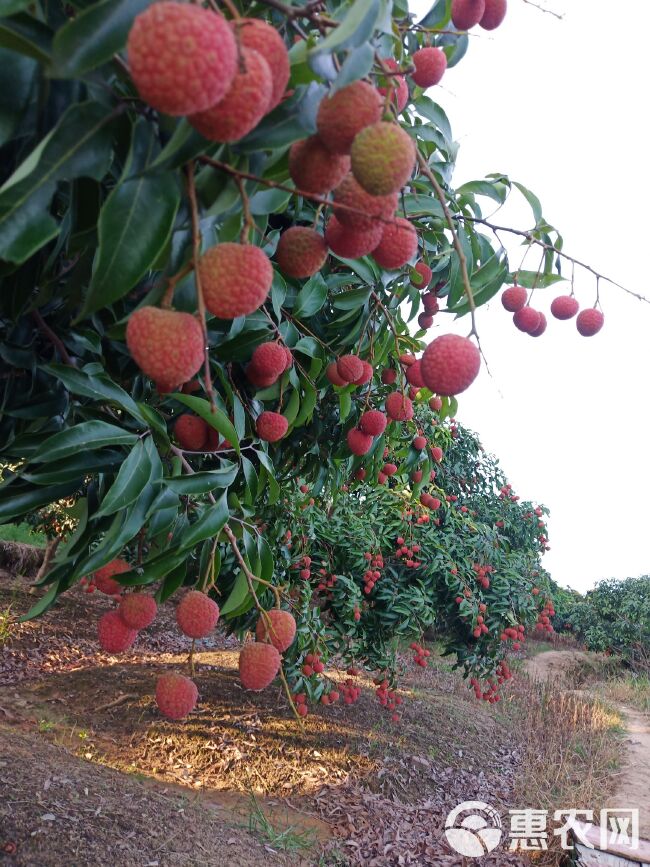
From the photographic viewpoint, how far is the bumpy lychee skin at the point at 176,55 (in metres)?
0.44

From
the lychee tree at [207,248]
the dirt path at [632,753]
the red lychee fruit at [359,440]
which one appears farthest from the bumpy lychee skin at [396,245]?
the dirt path at [632,753]

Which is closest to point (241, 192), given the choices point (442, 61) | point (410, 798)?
point (442, 61)

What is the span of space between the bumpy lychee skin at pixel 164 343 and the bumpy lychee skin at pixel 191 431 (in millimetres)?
833

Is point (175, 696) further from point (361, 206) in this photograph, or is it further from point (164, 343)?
point (361, 206)

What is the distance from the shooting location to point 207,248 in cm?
74

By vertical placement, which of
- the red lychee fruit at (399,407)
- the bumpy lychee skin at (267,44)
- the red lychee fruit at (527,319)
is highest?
the red lychee fruit at (527,319)

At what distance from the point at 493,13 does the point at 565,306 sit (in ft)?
2.16

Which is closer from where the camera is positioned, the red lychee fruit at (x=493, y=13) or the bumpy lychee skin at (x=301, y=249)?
the bumpy lychee skin at (x=301, y=249)

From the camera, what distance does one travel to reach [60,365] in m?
1.20

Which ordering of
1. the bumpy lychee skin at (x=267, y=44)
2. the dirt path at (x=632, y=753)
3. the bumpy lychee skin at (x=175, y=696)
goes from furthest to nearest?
the dirt path at (x=632, y=753) < the bumpy lychee skin at (x=175, y=696) < the bumpy lychee skin at (x=267, y=44)

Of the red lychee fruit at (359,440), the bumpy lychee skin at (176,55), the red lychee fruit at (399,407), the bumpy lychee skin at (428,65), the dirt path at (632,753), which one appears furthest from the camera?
the dirt path at (632,753)

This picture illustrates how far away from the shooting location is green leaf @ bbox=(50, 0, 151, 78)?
54 centimetres

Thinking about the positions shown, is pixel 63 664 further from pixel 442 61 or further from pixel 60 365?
pixel 442 61

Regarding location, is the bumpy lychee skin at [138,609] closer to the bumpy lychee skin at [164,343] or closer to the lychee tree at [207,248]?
the lychee tree at [207,248]
